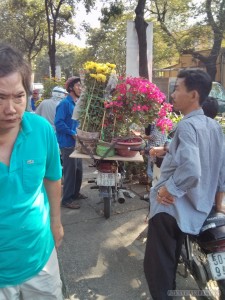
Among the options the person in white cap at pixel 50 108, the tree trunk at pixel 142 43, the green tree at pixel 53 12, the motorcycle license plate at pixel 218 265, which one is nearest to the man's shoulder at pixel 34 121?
the motorcycle license plate at pixel 218 265

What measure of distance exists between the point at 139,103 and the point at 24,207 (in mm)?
2560

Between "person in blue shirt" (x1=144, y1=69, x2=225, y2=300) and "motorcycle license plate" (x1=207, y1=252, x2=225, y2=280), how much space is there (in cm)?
21

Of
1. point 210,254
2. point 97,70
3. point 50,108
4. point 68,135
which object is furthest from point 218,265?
point 50,108

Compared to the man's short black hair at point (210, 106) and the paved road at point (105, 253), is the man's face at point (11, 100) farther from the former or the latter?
the man's short black hair at point (210, 106)

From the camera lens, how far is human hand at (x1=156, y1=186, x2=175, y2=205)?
7.33 feet

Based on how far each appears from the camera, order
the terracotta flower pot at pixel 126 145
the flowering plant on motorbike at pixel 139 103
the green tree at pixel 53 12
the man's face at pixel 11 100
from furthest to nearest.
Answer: the green tree at pixel 53 12 < the terracotta flower pot at pixel 126 145 < the flowering plant on motorbike at pixel 139 103 < the man's face at pixel 11 100

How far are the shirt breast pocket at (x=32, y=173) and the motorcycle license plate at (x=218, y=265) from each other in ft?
4.57

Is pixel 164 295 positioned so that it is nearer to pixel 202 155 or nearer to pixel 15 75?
pixel 202 155

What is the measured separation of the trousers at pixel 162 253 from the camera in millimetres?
2346

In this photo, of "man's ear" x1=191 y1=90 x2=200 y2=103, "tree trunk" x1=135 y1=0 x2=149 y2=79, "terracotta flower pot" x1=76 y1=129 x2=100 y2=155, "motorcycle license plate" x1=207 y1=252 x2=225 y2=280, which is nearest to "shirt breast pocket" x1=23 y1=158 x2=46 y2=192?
"man's ear" x1=191 y1=90 x2=200 y2=103

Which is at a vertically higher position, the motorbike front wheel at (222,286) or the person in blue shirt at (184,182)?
the person in blue shirt at (184,182)

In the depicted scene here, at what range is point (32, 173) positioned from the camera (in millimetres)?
1494

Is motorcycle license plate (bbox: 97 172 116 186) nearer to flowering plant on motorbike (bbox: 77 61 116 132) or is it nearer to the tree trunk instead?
flowering plant on motorbike (bbox: 77 61 116 132)

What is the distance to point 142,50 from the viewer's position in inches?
309
